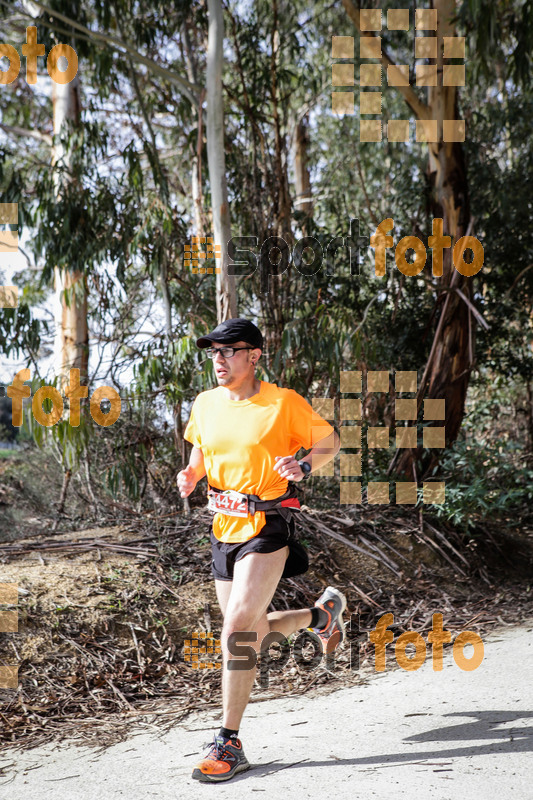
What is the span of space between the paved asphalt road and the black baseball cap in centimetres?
183

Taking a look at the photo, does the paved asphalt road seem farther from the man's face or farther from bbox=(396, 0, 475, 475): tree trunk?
bbox=(396, 0, 475, 475): tree trunk

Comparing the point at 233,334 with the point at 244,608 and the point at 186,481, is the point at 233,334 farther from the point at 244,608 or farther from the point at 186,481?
the point at 244,608

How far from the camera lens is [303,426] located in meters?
3.54

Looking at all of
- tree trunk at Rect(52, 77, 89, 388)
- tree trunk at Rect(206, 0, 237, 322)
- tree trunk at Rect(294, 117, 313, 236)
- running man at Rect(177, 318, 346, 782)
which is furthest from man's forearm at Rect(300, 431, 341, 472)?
tree trunk at Rect(294, 117, 313, 236)

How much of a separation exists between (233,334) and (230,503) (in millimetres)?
757

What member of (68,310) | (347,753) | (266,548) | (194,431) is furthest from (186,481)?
(68,310)

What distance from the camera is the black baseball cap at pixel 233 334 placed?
3.55m

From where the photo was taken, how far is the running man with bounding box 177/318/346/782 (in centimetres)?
329

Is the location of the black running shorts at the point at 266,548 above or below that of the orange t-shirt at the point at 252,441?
below

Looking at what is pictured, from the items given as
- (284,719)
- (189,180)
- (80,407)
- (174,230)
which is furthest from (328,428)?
(189,180)

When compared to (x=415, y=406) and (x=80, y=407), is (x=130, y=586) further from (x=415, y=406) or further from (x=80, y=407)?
(x=415, y=406)

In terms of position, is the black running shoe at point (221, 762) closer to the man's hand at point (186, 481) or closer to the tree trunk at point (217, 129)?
the man's hand at point (186, 481)

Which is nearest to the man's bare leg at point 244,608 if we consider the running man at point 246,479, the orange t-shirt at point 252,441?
the running man at point 246,479

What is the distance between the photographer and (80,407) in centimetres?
732
